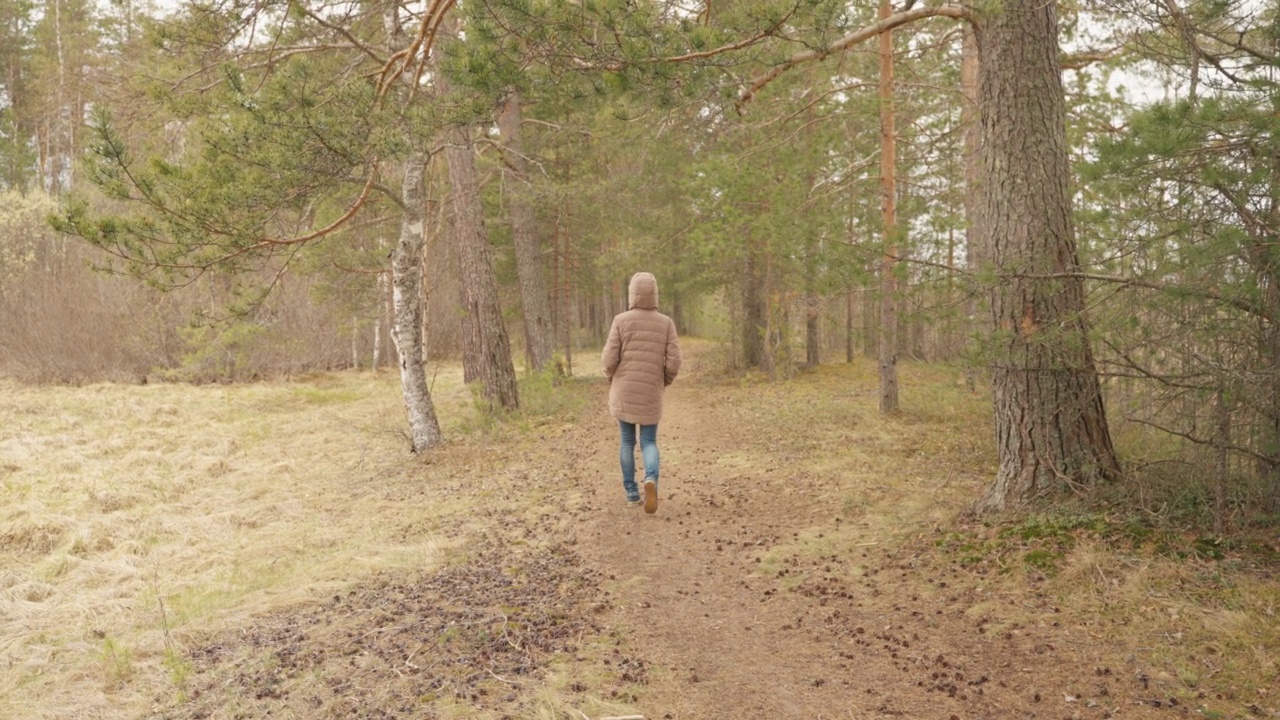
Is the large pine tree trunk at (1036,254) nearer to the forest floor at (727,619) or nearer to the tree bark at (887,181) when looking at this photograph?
the forest floor at (727,619)

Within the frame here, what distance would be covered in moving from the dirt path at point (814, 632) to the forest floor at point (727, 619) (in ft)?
0.05

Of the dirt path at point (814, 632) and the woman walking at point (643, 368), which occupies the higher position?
the woman walking at point (643, 368)

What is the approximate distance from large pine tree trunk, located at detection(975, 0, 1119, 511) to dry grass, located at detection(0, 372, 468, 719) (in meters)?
4.44

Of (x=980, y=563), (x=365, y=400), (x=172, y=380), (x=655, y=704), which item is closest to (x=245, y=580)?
(x=655, y=704)

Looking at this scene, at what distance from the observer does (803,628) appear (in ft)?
13.5

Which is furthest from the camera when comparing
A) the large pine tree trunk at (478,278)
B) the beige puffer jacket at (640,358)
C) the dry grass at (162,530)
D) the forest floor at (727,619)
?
the large pine tree trunk at (478,278)

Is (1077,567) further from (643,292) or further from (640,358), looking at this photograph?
(643,292)

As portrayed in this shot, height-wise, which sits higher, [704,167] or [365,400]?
[704,167]

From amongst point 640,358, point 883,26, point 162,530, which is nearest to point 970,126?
point 883,26

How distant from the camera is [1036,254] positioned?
4.69 metres

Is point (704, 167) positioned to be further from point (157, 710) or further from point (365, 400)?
point (157, 710)

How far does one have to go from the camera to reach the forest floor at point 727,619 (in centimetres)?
329

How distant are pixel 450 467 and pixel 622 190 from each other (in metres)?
8.95

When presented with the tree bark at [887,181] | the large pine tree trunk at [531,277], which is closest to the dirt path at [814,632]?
the tree bark at [887,181]
